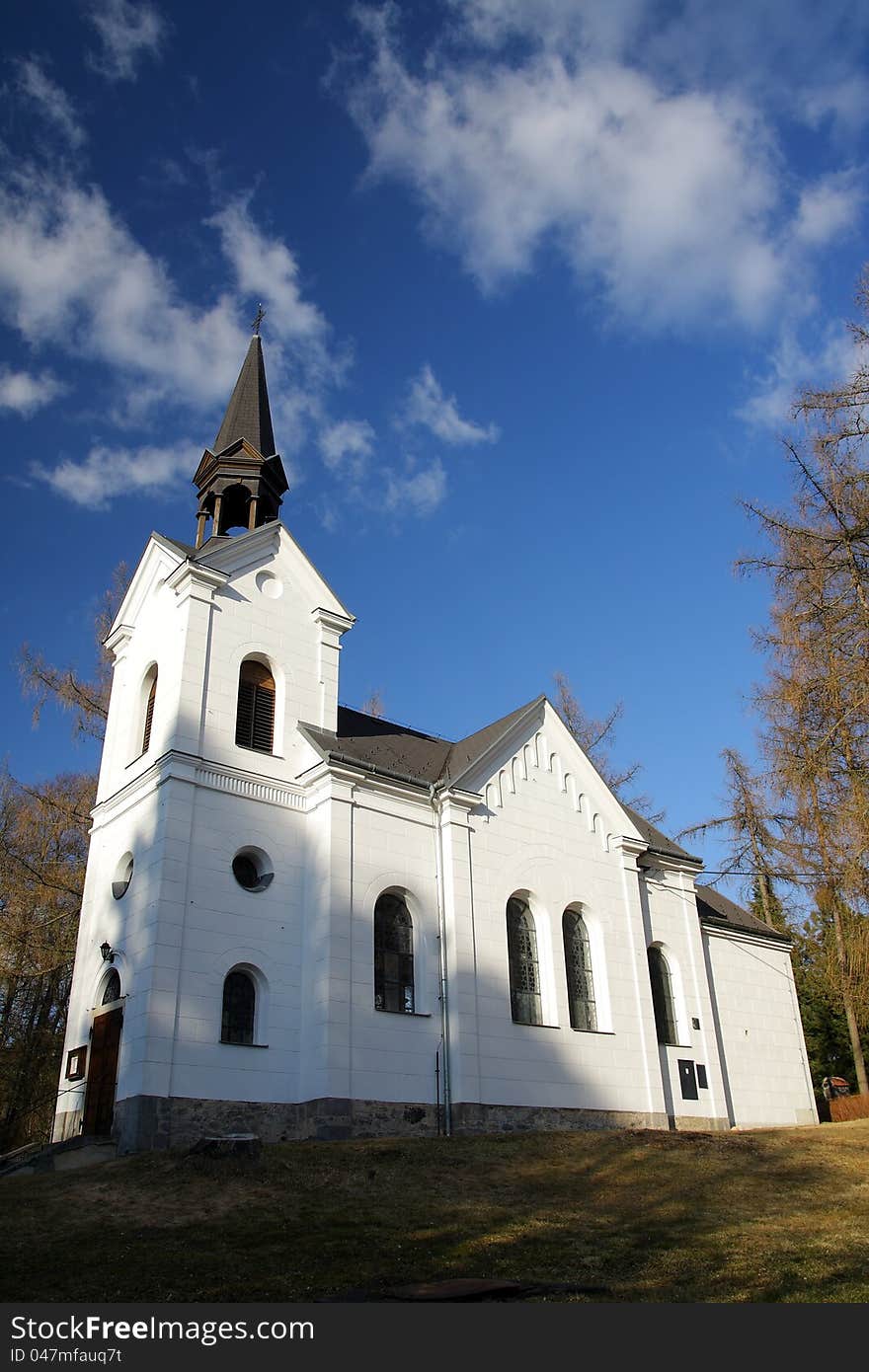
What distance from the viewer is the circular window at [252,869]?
21234mm

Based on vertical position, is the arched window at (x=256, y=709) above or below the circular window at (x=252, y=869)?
above

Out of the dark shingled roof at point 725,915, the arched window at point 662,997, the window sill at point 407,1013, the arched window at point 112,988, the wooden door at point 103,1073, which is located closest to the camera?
the wooden door at point 103,1073

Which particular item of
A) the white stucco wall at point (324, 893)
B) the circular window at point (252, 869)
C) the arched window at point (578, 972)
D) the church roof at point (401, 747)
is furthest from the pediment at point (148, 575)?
the arched window at point (578, 972)

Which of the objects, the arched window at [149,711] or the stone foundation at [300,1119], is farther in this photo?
the arched window at [149,711]

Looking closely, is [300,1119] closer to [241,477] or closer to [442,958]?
[442,958]

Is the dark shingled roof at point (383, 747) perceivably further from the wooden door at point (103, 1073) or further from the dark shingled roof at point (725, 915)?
the dark shingled roof at point (725, 915)

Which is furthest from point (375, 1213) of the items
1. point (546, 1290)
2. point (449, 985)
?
point (449, 985)

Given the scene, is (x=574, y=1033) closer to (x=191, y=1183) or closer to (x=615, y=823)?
(x=615, y=823)

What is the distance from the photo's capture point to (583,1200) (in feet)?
48.0

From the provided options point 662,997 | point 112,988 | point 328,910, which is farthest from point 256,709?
point 662,997

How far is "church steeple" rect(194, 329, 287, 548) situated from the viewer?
88.8 feet

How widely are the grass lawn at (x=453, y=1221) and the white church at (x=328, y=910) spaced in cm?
251

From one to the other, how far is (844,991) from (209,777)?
42.0ft

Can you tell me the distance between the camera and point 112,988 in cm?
2088
